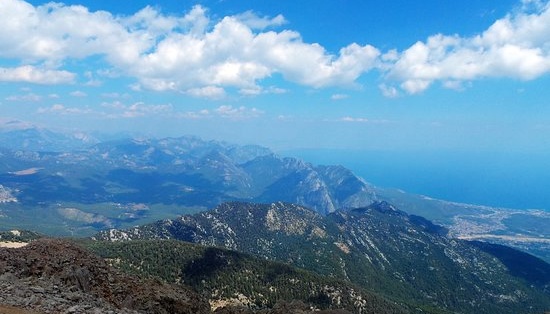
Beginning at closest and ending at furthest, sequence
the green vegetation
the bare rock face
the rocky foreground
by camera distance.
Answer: the rocky foreground < the bare rock face < the green vegetation

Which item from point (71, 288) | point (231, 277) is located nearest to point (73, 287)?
point (71, 288)

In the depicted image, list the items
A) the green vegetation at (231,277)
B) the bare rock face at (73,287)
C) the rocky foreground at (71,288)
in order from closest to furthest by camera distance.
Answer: the rocky foreground at (71,288)
the bare rock face at (73,287)
the green vegetation at (231,277)

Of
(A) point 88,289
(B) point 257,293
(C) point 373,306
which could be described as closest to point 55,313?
(A) point 88,289

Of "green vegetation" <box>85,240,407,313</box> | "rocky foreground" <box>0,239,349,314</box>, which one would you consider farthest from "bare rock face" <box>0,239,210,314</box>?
"green vegetation" <box>85,240,407,313</box>

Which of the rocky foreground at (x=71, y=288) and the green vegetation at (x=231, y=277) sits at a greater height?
the rocky foreground at (x=71, y=288)

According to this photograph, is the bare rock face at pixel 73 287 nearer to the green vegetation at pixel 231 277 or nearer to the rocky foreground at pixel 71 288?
the rocky foreground at pixel 71 288

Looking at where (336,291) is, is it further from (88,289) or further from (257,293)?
(88,289)

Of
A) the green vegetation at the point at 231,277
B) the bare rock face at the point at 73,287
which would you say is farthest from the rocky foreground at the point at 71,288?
the green vegetation at the point at 231,277

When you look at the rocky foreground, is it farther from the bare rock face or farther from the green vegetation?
the green vegetation

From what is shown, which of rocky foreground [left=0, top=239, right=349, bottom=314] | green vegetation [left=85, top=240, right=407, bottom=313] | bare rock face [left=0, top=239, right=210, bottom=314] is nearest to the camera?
rocky foreground [left=0, top=239, right=349, bottom=314]
